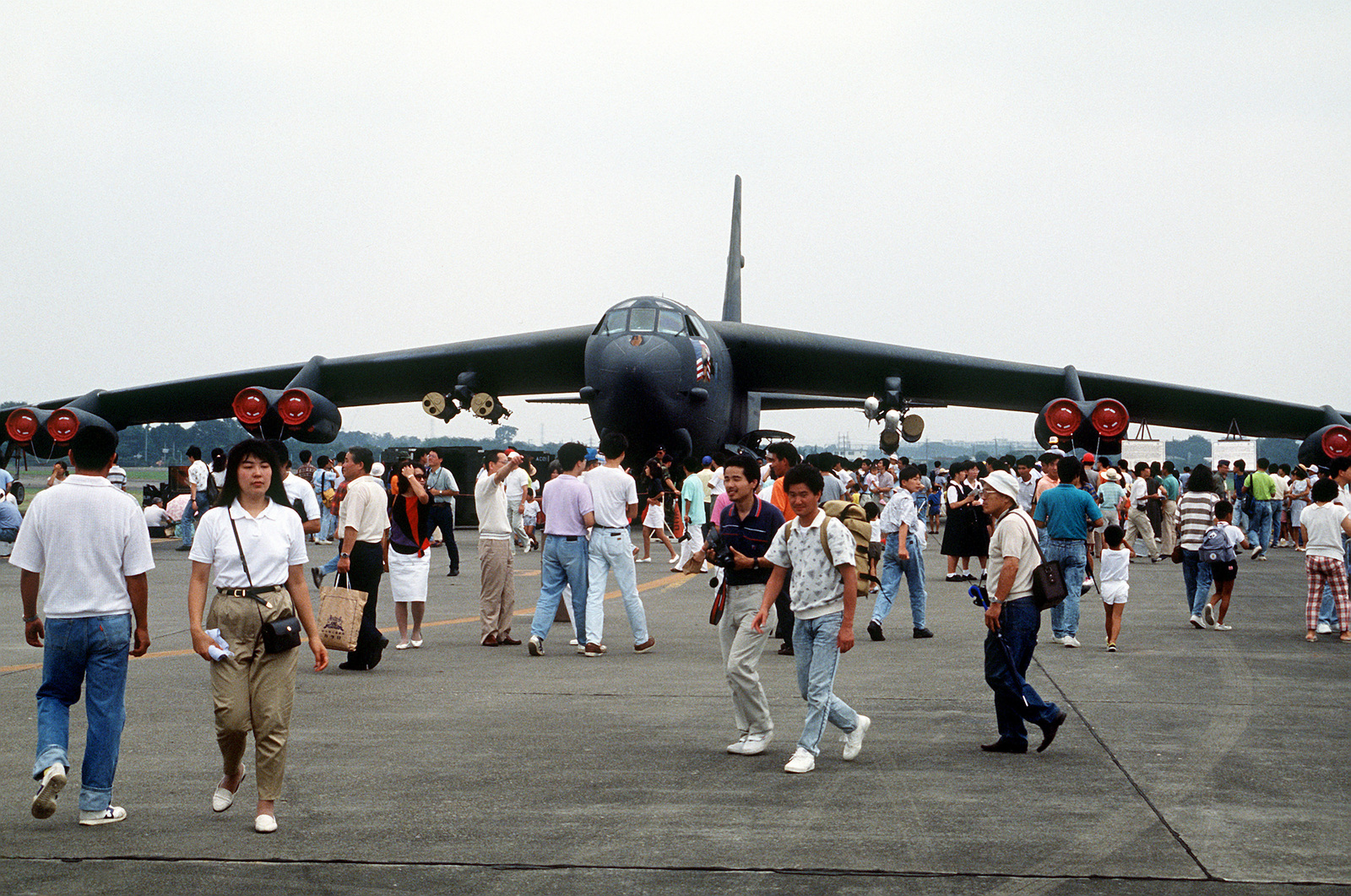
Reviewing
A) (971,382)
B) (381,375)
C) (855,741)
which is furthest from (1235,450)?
(855,741)

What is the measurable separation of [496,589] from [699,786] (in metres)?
5.35

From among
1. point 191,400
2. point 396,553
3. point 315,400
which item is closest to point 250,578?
point 396,553

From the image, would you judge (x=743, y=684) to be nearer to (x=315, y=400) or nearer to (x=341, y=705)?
(x=341, y=705)

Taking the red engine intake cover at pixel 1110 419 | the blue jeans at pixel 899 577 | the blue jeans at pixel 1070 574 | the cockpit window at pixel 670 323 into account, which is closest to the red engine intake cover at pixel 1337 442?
the red engine intake cover at pixel 1110 419

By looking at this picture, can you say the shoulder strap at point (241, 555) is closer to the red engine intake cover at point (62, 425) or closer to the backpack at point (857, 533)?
the backpack at point (857, 533)

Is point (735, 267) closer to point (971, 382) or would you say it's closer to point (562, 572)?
point (971, 382)

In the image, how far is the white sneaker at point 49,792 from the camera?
5.16 m

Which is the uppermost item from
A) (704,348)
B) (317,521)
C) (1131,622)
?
(704,348)

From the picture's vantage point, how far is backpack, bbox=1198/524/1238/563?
1238 cm

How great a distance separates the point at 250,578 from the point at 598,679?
4171 mm

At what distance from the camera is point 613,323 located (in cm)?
2219

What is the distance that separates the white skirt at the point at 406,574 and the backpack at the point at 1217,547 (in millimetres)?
7465

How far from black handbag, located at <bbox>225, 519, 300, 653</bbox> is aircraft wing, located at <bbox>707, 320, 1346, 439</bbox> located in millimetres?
19870

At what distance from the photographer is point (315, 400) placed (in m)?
18.5
